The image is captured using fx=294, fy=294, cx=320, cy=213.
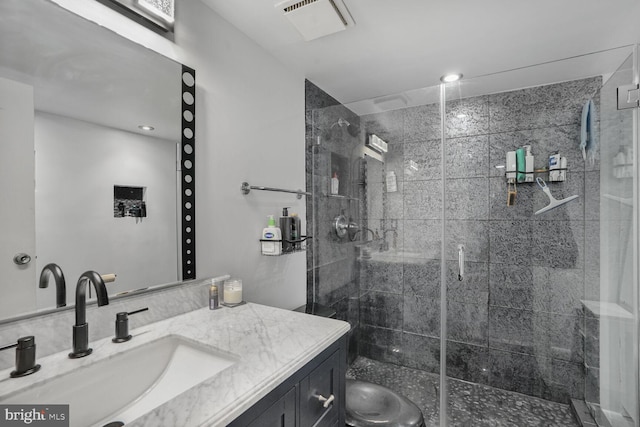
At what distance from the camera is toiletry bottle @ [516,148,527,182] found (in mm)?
1955

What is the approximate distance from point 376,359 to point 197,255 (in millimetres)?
1669

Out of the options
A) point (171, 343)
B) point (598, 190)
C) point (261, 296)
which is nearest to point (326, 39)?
point (261, 296)

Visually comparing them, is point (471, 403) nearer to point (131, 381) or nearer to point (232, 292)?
point (232, 292)

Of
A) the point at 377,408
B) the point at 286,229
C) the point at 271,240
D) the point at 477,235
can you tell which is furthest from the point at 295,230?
the point at 477,235

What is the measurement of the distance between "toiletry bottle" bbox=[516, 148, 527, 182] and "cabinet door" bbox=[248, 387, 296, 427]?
196cm

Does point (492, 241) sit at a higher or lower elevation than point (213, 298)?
higher

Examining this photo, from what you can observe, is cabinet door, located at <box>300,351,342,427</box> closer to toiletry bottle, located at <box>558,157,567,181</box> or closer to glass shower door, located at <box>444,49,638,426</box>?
glass shower door, located at <box>444,49,638,426</box>

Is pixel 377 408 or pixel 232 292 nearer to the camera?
pixel 232 292

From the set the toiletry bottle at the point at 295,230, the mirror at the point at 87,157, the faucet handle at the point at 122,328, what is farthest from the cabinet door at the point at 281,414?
the toiletry bottle at the point at 295,230

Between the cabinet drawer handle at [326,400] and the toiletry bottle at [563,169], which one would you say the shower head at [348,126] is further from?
the cabinet drawer handle at [326,400]

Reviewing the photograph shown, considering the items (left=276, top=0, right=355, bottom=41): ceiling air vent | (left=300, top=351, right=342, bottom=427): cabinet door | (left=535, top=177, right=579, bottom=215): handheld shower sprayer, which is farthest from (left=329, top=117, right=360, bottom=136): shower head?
(left=300, top=351, right=342, bottom=427): cabinet door

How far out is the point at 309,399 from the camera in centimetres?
88

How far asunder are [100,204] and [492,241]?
7.32 ft

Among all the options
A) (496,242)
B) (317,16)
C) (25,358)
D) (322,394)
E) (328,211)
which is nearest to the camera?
(25,358)
